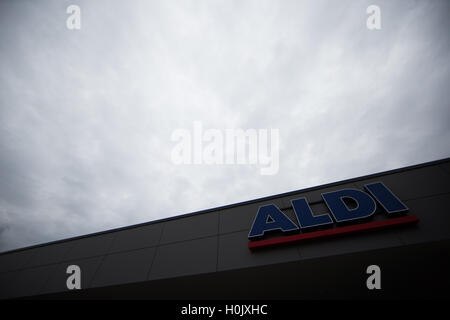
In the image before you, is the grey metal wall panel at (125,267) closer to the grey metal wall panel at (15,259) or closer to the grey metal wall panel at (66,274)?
the grey metal wall panel at (66,274)

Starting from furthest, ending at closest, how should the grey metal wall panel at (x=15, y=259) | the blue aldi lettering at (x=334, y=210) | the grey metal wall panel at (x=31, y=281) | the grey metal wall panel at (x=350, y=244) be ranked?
the grey metal wall panel at (x=15, y=259) < the grey metal wall panel at (x=31, y=281) < the blue aldi lettering at (x=334, y=210) < the grey metal wall panel at (x=350, y=244)

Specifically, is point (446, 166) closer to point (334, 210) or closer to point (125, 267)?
point (334, 210)

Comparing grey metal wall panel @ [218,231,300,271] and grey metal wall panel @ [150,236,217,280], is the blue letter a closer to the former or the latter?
grey metal wall panel @ [218,231,300,271]

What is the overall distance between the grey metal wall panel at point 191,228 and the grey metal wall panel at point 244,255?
0.94 meters

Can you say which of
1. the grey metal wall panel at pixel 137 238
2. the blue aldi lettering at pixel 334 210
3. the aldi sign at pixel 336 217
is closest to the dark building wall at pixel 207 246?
the grey metal wall panel at pixel 137 238

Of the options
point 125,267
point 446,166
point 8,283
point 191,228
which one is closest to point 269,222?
point 191,228

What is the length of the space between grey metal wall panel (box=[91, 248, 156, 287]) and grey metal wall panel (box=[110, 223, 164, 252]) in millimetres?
264

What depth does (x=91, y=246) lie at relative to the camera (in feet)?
29.3

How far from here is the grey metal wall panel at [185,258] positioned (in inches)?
261

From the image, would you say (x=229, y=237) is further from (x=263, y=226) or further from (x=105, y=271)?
(x=105, y=271)

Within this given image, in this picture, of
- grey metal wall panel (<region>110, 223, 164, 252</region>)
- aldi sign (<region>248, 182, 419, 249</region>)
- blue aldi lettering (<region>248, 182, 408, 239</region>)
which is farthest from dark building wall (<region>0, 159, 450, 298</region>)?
blue aldi lettering (<region>248, 182, 408, 239</region>)

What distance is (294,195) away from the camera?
820 centimetres

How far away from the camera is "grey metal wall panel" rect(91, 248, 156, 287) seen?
702 cm
